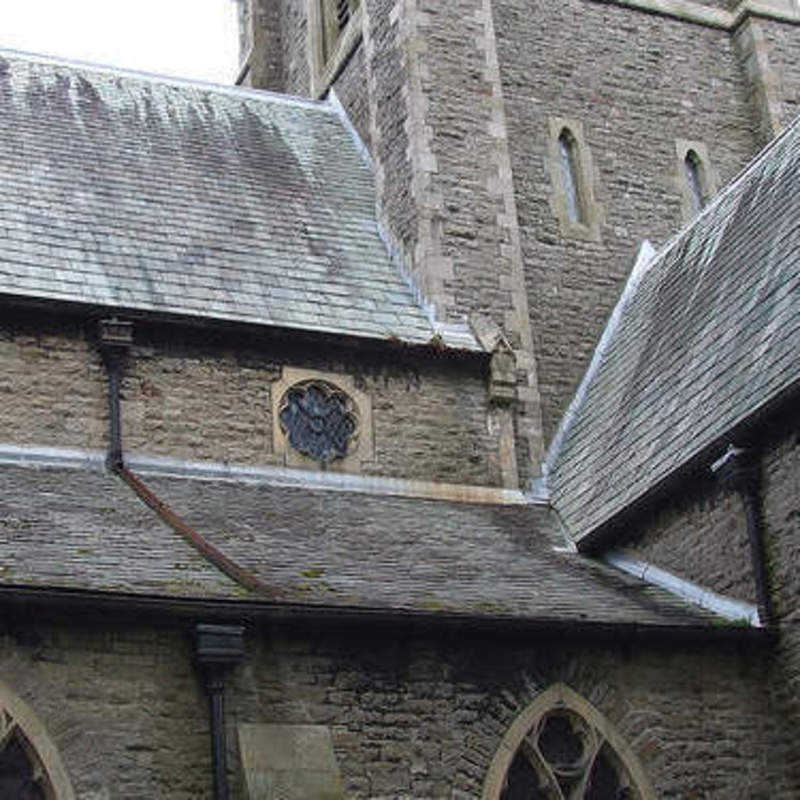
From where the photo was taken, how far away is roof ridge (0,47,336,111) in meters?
17.9

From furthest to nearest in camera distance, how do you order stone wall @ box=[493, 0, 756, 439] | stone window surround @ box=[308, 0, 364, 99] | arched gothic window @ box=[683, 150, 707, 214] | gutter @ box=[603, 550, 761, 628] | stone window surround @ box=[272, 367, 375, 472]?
stone window surround @ box=[308, 0, 364, 99] < arched gothic window @ box=[683, 150, 707, 214] < stone wall @ box=[493, 0, 756, 439] < stone window surround @ box=[272, 367, 375, 472] < gutter @ box=[603, 550, 761, 628]

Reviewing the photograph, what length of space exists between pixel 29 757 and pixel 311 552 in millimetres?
2988

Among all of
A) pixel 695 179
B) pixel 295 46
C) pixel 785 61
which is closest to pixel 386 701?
pixel 695 179

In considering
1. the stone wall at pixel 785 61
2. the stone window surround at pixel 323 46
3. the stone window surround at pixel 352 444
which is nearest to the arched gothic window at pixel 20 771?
the stone window surround at pixel 352 444

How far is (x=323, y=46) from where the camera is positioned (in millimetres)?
21047

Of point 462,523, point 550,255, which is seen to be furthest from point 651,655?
point 550,255

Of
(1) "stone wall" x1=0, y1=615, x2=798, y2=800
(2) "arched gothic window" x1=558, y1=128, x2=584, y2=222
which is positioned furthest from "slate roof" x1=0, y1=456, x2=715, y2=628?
(2) "arched gothic window" x1=558, y1=128, x2=584, y2=222

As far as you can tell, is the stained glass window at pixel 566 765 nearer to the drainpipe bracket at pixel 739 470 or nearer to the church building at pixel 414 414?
the church building at pixel 414 414

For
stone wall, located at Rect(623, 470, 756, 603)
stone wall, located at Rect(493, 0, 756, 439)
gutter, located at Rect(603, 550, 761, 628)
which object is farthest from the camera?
stone wall, located at Rect(493, 0, 756, 439)

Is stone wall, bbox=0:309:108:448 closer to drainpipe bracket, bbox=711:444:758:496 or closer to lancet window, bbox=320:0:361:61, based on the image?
drainpipe bracket, bbox=711:444:758:496

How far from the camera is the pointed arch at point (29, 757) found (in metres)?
9.82

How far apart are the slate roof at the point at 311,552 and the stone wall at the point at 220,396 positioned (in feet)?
1.44

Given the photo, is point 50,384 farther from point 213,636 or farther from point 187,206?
point 213,636

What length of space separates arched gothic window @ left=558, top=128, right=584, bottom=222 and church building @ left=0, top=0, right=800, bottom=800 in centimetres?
4
